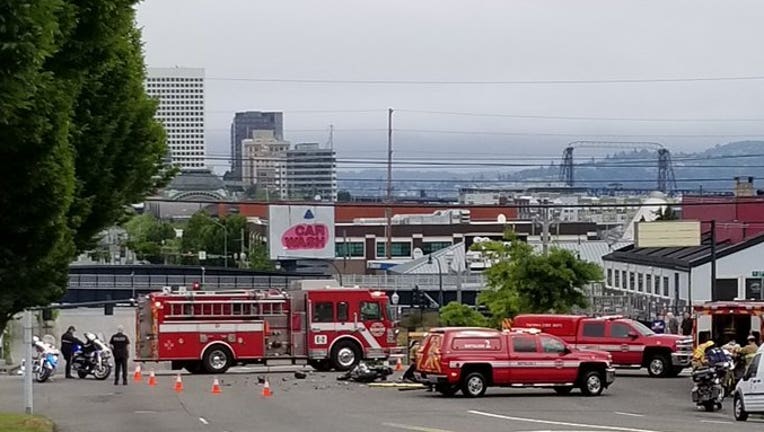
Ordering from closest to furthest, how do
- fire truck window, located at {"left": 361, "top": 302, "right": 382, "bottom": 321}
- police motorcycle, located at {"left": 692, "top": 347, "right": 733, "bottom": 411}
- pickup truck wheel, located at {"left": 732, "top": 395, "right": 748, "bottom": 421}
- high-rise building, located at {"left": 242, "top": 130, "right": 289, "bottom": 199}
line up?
pickup truck wheel, located at {"left": 732, "top": 395, "right": 748, "bottom": 421} < police motorcycle, located at {"left": 692, "top": 347, "right": 733, "bottom": 411} < fire truck window, located at {"left": 361, "top": 302, "right": 382, "bottom": 321} < high-rise building, located at {"left": 242, "top": 130, "right": 289, "bottom": 199}

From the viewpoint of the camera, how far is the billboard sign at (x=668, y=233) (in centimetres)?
6962

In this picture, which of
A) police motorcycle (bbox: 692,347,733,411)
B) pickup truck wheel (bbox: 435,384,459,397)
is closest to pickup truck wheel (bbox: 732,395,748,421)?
police motorcycle (bbox: 692,347,733,411)

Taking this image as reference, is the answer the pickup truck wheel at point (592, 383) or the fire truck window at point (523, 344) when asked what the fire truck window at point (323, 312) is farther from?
the pickup truck wheel at point (592, 383)

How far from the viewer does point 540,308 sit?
60625mm

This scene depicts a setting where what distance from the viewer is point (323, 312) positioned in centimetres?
5053

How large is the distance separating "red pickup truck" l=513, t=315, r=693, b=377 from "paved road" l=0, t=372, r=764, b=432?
1.93 metres

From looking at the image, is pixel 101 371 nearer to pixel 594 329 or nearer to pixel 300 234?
pixel 594 329

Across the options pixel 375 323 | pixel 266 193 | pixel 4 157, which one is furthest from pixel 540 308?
pixel 266 193

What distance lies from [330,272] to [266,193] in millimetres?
37184

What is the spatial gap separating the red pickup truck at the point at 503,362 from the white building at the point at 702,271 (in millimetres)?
30456

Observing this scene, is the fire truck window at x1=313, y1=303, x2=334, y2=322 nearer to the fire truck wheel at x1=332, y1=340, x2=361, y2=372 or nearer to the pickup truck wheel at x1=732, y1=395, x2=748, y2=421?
the fire truck wheel at x1=332, y1=340, x2=361, y2=372

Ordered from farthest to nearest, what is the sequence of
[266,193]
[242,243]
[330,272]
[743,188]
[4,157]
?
1. [266,193]
2. [242,243]
3. [330,272]
4. [743,188]
5. [4,157]

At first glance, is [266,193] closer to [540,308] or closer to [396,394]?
[540,308]

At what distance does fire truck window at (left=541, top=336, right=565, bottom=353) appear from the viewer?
3769 cm
